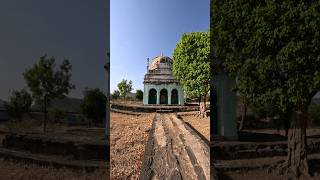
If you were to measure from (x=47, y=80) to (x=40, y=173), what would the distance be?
1.47 meters

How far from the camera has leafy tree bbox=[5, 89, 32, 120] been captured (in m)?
7.00

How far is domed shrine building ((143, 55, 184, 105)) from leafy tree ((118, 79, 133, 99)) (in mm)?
259

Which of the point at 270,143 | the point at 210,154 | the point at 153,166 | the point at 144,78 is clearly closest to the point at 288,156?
the point at 270,143

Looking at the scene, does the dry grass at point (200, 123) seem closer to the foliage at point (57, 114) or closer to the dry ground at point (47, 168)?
the dry ground at point (47, 168)

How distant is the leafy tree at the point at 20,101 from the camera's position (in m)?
7.00

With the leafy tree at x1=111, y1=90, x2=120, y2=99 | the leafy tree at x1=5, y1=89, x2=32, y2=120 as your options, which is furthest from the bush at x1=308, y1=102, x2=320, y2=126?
the leafy tree at x1=5, y1=89, x2=32, y2=120

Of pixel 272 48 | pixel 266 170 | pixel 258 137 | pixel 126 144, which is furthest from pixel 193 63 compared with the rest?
pixel 266 170

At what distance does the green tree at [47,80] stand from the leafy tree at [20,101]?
0.11m

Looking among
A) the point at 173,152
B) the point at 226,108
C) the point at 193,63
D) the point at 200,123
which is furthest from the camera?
the point at 226,108

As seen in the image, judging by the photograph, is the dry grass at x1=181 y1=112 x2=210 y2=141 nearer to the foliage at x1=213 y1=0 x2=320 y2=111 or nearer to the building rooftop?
the building rooftop

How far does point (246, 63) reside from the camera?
305 inches

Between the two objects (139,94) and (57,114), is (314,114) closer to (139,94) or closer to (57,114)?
(139,94)

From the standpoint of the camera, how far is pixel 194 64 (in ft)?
24.6

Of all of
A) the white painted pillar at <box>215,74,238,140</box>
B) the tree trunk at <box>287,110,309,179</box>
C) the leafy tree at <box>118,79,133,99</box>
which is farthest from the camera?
the tree trunk at <box>287,110,309,179</box>
